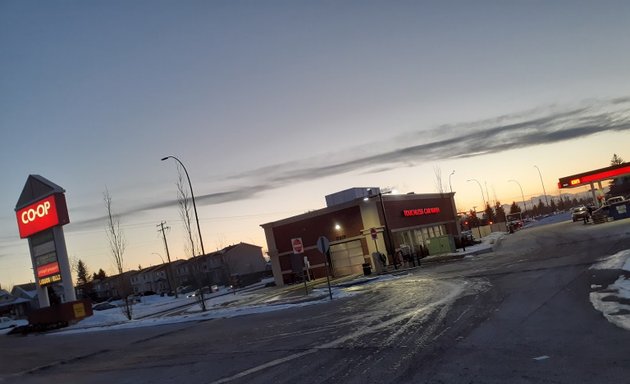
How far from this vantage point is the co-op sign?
3391cm

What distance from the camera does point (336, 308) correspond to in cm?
1797

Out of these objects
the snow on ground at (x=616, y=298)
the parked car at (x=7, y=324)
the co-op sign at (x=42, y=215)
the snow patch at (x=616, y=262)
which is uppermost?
the co-op sign at (x=42, y=215)

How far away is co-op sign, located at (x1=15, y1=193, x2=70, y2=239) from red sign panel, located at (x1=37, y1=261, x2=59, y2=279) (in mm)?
2608

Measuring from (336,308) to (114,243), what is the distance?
76.1 ft

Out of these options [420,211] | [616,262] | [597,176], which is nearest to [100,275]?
[420,211]

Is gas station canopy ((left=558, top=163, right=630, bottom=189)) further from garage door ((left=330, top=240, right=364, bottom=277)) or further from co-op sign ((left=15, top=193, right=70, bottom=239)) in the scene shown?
co-op sign ((left=15, top=193, right=70, bottom=239))

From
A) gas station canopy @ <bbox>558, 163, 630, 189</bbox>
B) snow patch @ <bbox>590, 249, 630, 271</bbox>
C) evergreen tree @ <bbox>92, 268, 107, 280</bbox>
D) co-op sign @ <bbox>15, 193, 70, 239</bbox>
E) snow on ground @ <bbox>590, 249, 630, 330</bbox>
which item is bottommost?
snow patch @ <bbox>590, 249, 630, 271</bbox>

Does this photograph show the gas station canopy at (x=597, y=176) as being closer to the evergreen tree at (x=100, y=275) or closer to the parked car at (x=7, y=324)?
the parked car at (x=7, y=324)

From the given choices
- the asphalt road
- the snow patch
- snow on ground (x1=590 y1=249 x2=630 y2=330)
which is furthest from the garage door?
snow on ground (x1=590 y1=249 x2=630 y2=330)

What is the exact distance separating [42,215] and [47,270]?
13.2 feet

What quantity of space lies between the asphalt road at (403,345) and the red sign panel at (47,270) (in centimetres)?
1566

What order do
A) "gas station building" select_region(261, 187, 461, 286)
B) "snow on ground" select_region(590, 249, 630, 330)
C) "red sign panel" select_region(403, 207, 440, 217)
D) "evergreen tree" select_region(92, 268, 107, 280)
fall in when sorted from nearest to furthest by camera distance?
"snow on ground" select_region(590, 249, 630, 330), "gas station building" select_region(261, 187, 461, 286), "red sign panel" select_region(403, 207, 440, 217), "evergreen tree" select_region(92, 268, 107, 280)

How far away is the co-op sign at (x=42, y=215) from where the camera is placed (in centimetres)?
3391

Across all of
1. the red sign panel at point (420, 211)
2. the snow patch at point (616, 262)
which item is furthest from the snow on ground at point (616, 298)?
the red sign panel at point (420, 211)
